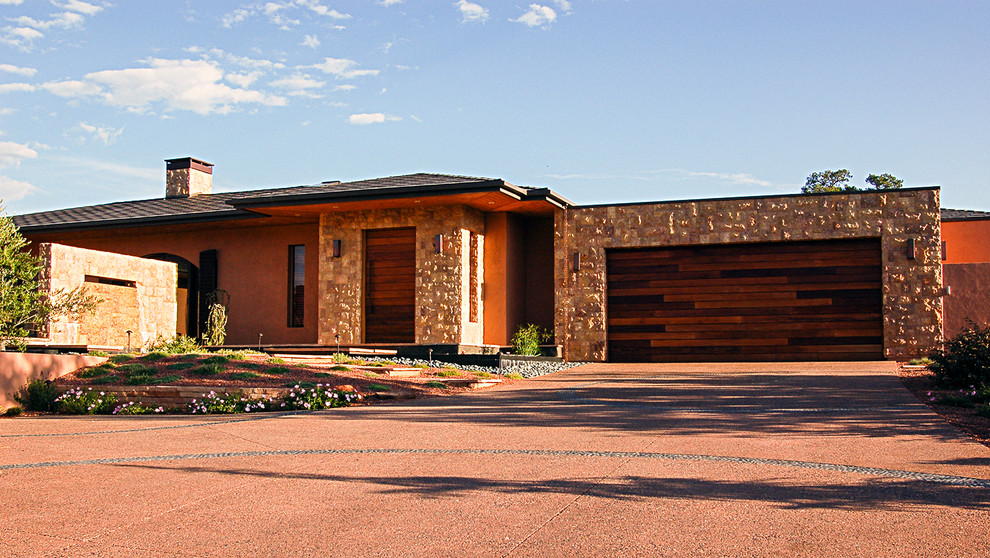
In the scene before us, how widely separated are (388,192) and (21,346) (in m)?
7.53

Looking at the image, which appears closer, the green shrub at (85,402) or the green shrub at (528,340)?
the green shrub at (85,402)

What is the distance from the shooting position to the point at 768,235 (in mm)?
17906

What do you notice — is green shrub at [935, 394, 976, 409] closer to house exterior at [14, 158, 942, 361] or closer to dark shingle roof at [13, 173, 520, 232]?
house exterior at [14, 158, 942, 361]

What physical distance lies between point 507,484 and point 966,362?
26.0 ft

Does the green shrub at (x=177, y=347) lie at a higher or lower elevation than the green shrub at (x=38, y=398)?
higher

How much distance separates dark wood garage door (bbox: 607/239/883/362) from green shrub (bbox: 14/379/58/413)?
11908mm

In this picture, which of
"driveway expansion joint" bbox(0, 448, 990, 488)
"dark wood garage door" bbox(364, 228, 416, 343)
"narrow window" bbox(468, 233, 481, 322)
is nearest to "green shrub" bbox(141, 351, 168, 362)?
"driveway expansion joint" bbox(0, 448, 990, 488)

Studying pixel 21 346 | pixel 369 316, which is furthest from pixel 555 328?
pixel 21 346

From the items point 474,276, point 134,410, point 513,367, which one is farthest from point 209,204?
point 134,410

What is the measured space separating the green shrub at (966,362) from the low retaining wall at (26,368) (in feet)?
39.0

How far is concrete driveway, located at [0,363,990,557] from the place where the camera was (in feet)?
13.4

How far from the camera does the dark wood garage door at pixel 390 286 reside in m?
19.2

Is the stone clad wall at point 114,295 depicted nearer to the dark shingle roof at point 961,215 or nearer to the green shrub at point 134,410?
the green shrub at point 134,410

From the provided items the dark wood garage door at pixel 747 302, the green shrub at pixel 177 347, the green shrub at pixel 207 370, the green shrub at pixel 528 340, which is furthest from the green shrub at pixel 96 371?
the dark wood garage door at pixel 747 302
